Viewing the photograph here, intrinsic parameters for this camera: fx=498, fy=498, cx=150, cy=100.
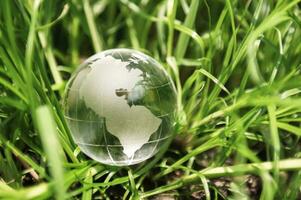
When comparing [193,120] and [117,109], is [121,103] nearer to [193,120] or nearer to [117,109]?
[117,109]

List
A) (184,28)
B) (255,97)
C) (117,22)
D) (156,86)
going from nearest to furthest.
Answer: (255,97) < (156,86) < (184,28) < (117,22)

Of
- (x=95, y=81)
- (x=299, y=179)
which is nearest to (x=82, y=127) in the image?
(x=95, y=81)

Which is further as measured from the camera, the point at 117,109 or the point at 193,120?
the point at 193,120

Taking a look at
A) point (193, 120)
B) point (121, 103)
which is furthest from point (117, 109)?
point (193, 120)

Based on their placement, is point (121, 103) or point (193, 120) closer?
point (121, 103)

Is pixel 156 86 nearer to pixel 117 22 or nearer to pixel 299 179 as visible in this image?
pixel 299 179
